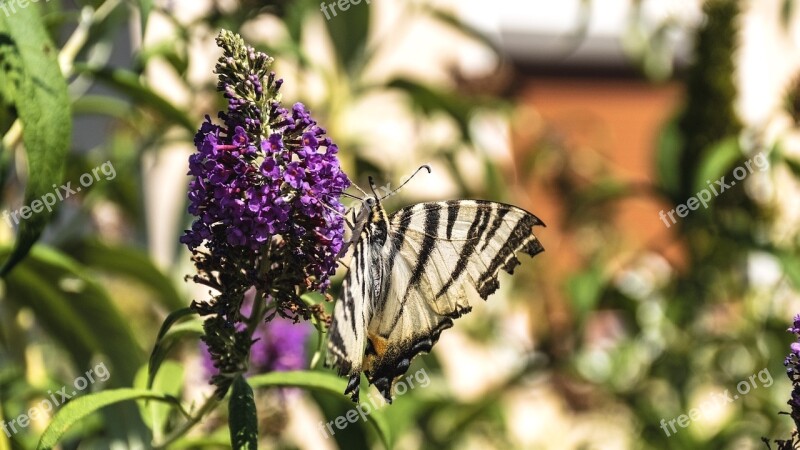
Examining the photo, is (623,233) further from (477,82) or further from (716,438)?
(716,438)

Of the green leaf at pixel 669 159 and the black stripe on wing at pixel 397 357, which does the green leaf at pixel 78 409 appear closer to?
the black stripe on wing at pixel 397 357

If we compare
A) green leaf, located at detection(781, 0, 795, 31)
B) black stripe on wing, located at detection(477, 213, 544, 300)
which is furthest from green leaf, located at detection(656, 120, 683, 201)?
black stripe on wing, located at detection(477, 213, 544, 300)

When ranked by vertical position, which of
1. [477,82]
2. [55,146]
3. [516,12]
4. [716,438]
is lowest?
[716,438]

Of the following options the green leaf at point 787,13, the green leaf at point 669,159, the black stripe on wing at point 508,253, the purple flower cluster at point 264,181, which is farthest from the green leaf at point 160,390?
the green leaf at point 787,13

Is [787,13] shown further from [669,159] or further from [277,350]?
[277,350]

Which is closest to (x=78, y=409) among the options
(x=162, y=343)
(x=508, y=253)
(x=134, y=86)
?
(x=162, y=343)

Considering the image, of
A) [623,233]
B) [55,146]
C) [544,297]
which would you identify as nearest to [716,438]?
[544,297]
